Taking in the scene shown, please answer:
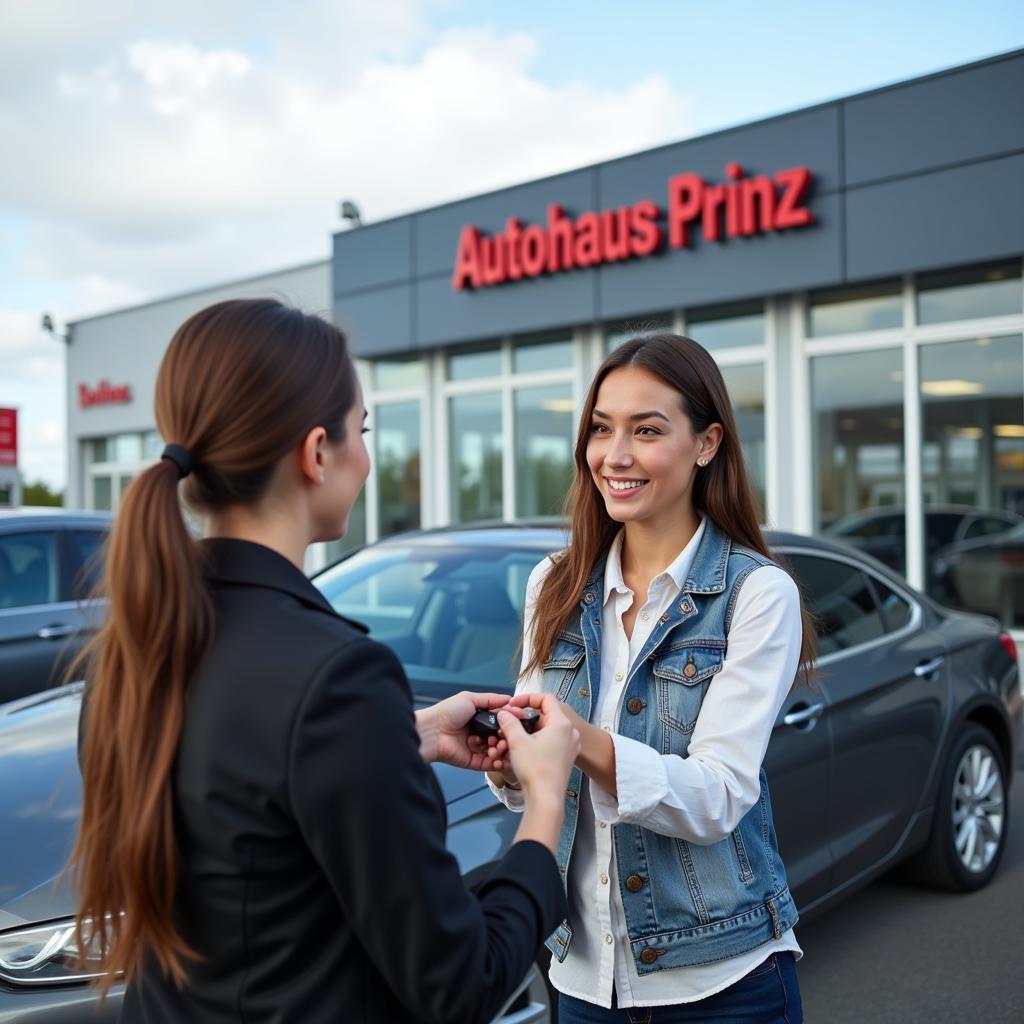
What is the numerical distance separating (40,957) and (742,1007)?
144cm

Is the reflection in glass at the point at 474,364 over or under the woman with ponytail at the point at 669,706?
over

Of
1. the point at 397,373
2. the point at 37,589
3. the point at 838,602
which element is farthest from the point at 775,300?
the point at 37,589

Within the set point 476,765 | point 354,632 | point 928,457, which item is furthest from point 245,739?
point 928,457

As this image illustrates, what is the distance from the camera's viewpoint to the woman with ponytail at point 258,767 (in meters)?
1.15

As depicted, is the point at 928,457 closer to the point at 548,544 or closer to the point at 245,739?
the point at 548,544

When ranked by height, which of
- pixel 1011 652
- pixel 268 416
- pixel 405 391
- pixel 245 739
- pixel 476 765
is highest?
pixel 405 391

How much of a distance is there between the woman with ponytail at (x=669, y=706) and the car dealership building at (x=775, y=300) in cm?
576

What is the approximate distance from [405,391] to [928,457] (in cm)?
684

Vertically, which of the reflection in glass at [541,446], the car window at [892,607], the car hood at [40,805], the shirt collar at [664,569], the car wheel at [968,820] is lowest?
the car wheel at [968,820]

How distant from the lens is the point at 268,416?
1278 millimetres

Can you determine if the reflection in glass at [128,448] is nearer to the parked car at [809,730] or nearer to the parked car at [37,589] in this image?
the parked car at [37,589]

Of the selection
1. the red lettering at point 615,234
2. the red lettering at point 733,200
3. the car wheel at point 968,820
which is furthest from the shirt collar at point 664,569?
the red lettering at point 615,234

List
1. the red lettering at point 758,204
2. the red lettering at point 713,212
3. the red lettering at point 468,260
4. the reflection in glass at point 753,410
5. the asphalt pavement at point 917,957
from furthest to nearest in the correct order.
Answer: the red lettering at point 468,260, the reflection in glass at point 753,410, the red lettering at point 713,212, the red lettering at point 758,204, the asphalt pavement at point 917,957

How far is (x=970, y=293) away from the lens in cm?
928
